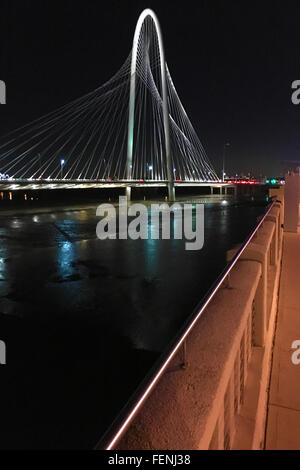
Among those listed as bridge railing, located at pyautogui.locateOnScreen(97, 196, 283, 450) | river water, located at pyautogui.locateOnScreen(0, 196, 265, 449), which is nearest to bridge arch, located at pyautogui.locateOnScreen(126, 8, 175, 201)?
river water, located at pyautogui.locateOnScreen(0, 196, 265, 449)

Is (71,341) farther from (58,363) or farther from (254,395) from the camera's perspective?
(254,395)

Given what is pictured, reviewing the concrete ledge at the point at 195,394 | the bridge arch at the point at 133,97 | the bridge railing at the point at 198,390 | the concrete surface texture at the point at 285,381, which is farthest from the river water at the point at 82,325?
the bridge arch at the point at 133,97

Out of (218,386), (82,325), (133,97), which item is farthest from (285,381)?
(133,97)

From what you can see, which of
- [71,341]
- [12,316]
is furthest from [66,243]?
[71,341]

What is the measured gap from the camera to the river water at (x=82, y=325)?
164 inches

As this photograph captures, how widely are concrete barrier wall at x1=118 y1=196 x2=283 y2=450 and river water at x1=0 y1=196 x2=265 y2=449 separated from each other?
5.86 feet

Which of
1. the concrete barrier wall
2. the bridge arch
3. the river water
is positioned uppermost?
A: the bridge arch

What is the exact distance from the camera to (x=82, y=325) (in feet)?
21.8

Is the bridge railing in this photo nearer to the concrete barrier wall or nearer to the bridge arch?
the concrete barrier wall

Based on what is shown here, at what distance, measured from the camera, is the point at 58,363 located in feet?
17.2

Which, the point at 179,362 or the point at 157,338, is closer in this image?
the point at 179,362

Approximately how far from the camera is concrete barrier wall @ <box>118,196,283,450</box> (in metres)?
1.58
